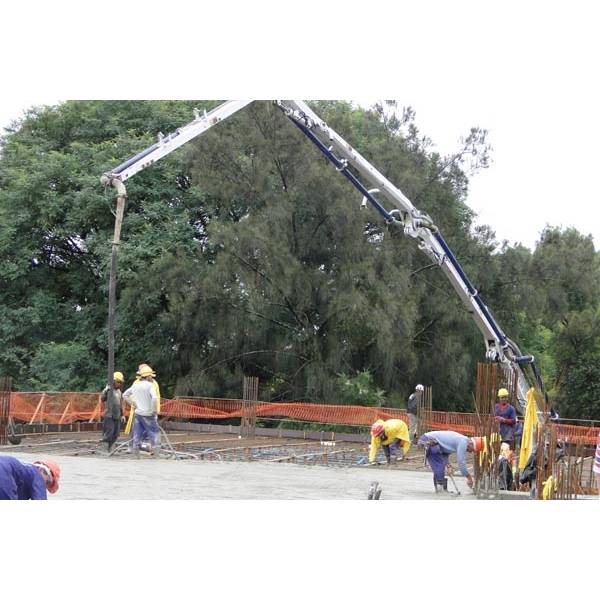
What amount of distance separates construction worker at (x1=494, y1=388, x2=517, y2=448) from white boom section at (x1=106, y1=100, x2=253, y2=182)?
697cm

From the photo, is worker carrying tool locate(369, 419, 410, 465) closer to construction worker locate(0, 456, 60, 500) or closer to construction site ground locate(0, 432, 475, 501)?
construction site ground locate(0, 432, 475, 501)

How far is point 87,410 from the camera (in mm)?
23969

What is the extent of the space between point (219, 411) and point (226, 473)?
12.4 metres

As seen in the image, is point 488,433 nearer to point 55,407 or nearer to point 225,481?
point 225,481

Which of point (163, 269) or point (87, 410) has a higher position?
point (163, 269)

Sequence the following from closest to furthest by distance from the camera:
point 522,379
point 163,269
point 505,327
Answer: point 522,379, point 163,269, point 505,327

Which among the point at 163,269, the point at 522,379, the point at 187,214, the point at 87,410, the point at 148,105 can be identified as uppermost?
the point at 148,105

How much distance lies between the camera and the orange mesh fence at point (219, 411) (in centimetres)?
2216

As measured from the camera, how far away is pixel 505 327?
29.5m

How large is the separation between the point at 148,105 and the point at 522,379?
18.3m

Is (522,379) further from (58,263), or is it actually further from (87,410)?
(58,263)
